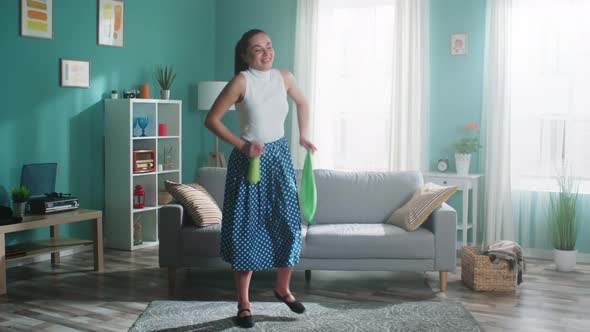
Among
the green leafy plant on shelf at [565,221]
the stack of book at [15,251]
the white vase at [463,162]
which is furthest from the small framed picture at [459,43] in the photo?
the stack of book at [15,251]

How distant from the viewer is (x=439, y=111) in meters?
5.98

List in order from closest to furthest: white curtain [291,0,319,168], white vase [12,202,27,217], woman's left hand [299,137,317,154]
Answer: woman's left hand [299,137,317,154], white vase [12,202,27,217], white curtain [291,0,319,168]

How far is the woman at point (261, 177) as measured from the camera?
10.8ft

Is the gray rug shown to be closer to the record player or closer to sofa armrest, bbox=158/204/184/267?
sofa armrest, bbox=158/204/184/267

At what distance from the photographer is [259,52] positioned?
3309 mm

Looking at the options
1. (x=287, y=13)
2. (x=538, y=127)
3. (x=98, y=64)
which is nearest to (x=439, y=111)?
(x=538, y=127)

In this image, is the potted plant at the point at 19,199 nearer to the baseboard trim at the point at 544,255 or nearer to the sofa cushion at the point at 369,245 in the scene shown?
the sofa cushion at the point at 369,245

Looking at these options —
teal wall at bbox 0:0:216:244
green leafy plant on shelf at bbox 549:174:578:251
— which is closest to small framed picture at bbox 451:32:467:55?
green leafy plant on shelf at bbox 549:174:578:251

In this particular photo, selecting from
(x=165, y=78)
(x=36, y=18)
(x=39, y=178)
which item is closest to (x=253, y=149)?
Result: (x=39, y=178)

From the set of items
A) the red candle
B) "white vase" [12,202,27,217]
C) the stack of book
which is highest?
the red candle

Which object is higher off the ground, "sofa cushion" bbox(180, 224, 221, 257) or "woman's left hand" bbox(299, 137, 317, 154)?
"woman's left hand" bbox(299, 137, 317, 154)

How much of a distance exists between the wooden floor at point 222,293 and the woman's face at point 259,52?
1.49 meters

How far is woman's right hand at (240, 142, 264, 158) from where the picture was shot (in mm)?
3180

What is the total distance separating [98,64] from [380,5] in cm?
255
